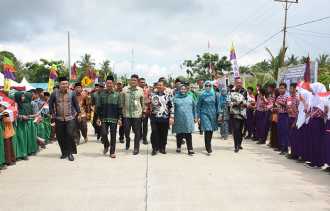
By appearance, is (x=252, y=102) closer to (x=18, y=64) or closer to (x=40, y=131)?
(x=40, y=131)

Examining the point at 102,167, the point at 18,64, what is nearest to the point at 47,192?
the point at 102,167

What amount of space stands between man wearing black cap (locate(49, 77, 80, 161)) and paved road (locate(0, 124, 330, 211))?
367 millimetres

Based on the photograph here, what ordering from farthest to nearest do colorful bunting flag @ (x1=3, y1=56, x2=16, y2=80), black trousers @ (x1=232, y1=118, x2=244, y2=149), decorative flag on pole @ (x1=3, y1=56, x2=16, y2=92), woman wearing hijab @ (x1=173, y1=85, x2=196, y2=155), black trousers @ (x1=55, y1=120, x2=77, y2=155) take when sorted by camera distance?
black trousers @ (x1=232, y1=118, x2=244, y2=149) → woman wearing hijab @ (x1=173, y1=85, x2=196, y2=155) → black trousers @ (x1=55, y1=120, x2=77, y2=155) → colorful bunting flag @ (x1=3, y1=56, x2=16, y2=80) → decorative flag on pole @ (x1=3, y1=56, x2=16, y2=92)

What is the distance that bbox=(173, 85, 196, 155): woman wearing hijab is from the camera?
10125mm

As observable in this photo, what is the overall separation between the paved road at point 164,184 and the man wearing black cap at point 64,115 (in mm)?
367

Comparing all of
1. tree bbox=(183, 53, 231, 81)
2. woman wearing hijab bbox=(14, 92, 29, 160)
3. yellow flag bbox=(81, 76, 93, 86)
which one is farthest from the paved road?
tree bbox=(183, 53, 231, 81)

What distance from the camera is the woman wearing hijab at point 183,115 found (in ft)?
33.2

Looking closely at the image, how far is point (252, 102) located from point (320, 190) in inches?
263

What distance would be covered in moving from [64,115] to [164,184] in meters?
3.71

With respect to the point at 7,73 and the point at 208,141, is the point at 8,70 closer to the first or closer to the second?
the point at 7,73

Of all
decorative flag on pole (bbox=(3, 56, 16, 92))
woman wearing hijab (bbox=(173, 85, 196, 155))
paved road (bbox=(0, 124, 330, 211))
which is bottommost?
paved road (bbox=(0, 124, 330, 211))

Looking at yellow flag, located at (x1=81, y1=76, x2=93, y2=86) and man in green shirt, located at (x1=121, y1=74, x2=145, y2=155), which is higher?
yellow flag, located at (x1=81, y1=76, x2=93, y2=86)

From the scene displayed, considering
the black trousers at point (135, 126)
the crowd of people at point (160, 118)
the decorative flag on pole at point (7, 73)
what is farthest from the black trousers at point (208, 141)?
the decorative flag on pole at point (7, 73)

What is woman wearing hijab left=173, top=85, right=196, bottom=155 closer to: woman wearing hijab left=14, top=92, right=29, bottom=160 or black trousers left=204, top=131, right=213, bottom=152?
black trousers left=204, top=131, right=213, bottom=152
